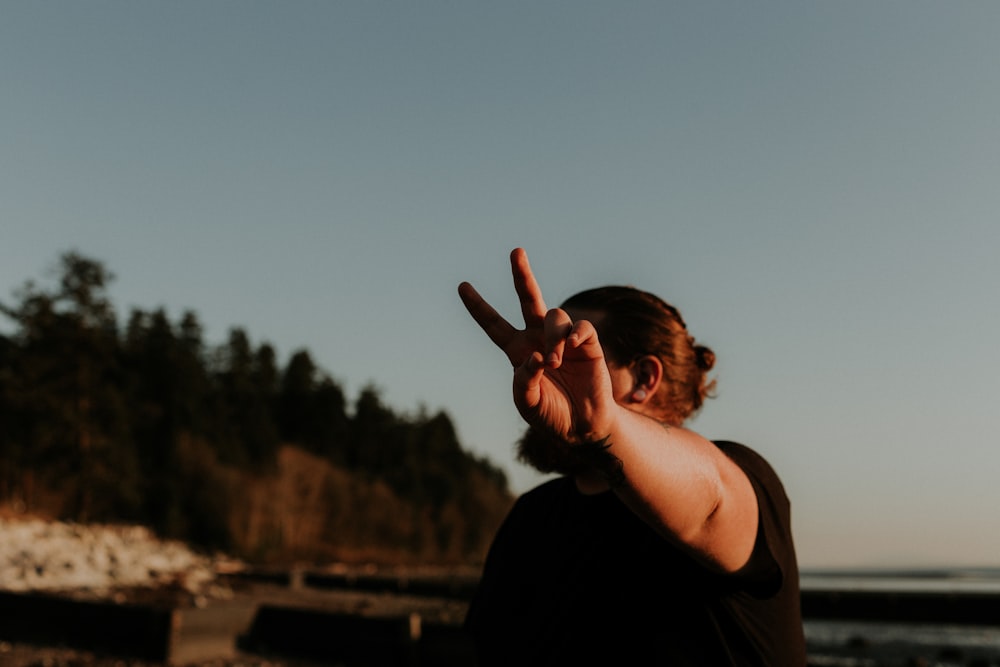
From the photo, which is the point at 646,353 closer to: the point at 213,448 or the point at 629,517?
the point at 629,517

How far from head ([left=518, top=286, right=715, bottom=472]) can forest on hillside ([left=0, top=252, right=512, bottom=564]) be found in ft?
116

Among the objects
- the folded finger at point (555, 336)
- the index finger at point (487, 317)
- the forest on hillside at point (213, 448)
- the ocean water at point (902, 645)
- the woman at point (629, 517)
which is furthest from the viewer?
the forest on hillside at point (213, 448)

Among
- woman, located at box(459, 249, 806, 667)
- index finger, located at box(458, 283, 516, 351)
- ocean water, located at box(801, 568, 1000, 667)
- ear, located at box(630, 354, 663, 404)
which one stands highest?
index finger, located at box(458, 283, 516, 351)

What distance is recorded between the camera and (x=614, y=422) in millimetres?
1569

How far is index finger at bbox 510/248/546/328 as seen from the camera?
5.00ft

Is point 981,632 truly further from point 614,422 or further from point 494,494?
point 494,494

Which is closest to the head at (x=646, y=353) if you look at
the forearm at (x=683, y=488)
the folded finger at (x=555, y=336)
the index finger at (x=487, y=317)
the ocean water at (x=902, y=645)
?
the forearm at (x=683, y=488)

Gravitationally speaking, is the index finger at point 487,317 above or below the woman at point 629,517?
above

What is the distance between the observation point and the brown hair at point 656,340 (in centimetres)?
206

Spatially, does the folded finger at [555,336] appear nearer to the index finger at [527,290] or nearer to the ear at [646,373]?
the index finger at [527,290]

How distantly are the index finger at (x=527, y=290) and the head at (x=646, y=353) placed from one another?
496mm

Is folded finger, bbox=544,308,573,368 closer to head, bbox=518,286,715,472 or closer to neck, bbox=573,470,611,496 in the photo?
head, bbox=518,286,715,472

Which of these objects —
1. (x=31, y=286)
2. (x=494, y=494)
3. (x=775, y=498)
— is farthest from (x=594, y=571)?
(x=494, y=494)

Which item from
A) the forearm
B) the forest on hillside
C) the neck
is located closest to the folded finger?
the forearm
